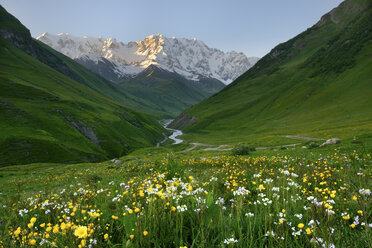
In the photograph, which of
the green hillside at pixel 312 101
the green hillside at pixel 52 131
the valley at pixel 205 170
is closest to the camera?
the valley at pixel 205 170

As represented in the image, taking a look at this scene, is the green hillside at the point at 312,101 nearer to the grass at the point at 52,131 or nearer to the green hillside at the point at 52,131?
the green hillside at the point at 52,131

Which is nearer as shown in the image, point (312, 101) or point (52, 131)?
point (52, 131)

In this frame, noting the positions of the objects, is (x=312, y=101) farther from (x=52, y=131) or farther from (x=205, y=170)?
(x=52, y=131)

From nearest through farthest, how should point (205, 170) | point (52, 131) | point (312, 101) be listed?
point (205, 170) < point (52, 131) < point (312, 101)

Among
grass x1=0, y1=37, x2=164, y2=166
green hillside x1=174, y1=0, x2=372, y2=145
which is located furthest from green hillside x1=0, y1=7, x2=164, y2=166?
green hillside x1=174, y1=0, x2=372, y2=145

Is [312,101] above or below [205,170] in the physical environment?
above

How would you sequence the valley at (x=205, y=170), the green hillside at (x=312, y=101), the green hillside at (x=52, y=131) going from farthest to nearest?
the green hillside at (x=312, y=101)
the green hillside at (x=52, y=131)
the valley at (x=205, y=170)

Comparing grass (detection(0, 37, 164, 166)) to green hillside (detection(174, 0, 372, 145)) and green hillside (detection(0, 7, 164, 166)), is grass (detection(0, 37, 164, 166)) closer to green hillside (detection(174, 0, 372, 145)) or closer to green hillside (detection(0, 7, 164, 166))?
green hillside (detection(0, 7, 164, 166))

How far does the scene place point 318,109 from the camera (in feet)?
401

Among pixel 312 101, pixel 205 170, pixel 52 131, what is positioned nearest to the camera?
pixel 205 170

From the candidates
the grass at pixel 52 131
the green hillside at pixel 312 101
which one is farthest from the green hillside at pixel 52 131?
the green hillside at pixel 312 101

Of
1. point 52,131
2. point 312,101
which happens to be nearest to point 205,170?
point 52,131

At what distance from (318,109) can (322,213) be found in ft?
465

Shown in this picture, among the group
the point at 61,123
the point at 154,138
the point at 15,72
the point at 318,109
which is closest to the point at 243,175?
the point at 61,123
